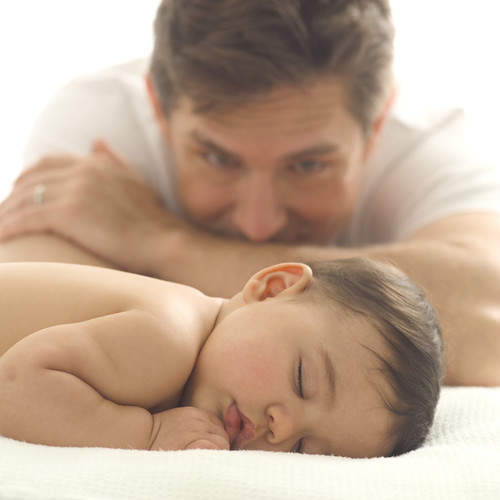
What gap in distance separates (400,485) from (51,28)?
2314 millimetres

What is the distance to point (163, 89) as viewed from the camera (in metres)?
1.97

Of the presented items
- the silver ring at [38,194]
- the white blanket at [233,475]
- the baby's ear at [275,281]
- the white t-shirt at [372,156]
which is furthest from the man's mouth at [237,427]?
the white t-shirt at [372,156]

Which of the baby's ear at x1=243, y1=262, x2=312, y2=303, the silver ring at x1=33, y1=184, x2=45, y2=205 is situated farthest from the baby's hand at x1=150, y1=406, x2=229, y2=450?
the silver ring at x1=33, y1=184, x2=45, y2=205

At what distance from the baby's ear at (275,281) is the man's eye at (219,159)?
626 millimetres

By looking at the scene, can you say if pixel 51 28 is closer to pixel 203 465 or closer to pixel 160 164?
pixel 160 164

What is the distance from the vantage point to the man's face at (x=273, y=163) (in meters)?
1.78

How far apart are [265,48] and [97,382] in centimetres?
93

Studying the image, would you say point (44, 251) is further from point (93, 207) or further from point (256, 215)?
point (256, 215)

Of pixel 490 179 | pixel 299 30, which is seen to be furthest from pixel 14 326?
pixel 490 179

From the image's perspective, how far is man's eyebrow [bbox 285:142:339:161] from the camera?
182 centimetres

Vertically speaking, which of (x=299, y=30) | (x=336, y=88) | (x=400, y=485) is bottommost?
(x=400, y=485)

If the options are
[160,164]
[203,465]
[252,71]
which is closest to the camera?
[203,465]

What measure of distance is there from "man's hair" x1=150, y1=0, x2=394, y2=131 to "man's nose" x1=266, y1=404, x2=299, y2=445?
34.2 inches

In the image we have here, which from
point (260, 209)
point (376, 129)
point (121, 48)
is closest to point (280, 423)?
point (260, 209)
